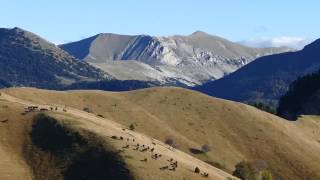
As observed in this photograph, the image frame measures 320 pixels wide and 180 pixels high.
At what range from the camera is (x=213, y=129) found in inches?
7111

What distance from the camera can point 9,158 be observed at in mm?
104812

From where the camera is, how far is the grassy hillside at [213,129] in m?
162

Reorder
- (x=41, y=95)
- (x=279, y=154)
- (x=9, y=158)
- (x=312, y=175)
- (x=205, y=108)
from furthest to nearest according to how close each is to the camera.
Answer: (x=205, y=108)
(x=41, y=95)
(x=279, y=154)
(x=312, y=175)
(x=9, y=158)

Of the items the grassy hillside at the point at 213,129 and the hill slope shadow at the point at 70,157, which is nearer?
the hill slope shadow at the point at 70,157

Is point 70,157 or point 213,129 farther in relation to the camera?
point 213,129

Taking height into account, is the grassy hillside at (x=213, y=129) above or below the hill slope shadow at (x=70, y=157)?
below

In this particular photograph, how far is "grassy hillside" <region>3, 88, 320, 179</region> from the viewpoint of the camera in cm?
16225

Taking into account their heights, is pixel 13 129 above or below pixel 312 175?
above

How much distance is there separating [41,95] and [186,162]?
78647 mm

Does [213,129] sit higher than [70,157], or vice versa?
[70,157]

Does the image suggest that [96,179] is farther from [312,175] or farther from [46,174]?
[312,175]

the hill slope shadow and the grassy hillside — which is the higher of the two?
the hill slope shadow

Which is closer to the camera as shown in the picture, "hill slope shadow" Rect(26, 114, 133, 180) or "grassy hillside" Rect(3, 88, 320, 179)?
"hill slope shadow" Rect(26, 114, 133, 180)

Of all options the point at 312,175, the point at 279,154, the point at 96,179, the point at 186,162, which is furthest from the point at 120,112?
the point at 96,179
